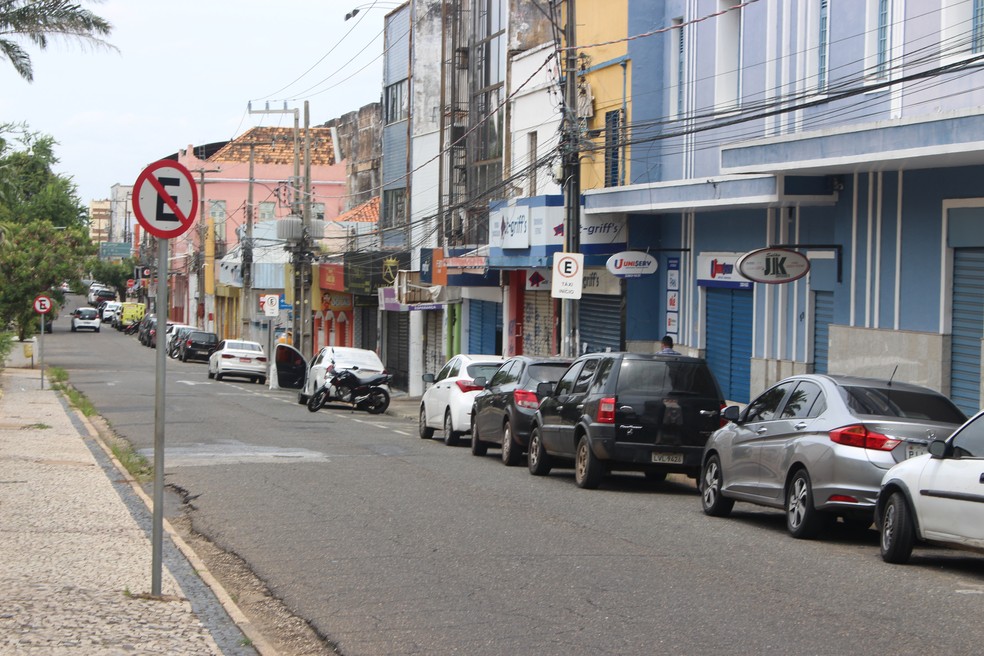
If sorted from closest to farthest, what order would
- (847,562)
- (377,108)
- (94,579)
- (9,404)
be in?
(94,579) → (847,562) → (9,404) → (377,108)

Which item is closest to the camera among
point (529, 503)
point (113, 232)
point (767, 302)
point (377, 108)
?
point (529, 503)

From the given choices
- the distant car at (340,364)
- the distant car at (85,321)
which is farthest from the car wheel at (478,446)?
the distant car at (85,321)

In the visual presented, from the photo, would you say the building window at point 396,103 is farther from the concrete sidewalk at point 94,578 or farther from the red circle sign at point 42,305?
the concrete sidewalk at point 94,578

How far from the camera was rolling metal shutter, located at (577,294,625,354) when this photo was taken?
2959 centimetres

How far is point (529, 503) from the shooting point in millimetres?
14648

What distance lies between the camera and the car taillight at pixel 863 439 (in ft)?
37.8

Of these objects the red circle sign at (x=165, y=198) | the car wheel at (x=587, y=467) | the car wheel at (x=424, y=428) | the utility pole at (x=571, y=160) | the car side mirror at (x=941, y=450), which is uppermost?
the utility pole at (x=571, y=160)

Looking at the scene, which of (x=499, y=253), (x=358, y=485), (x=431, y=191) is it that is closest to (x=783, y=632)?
(x=358, y=485)

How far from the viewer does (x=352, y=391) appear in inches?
1284

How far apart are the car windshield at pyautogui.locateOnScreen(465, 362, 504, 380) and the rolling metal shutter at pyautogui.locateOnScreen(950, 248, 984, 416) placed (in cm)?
885

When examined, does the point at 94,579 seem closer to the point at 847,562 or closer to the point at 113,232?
the point at 847,562

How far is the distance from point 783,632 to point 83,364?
54446mm

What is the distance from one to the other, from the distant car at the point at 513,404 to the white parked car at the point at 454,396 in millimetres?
1829

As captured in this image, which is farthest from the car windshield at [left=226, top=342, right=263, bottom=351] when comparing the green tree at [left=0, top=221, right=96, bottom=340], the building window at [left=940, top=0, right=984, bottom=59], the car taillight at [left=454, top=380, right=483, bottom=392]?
the building window at [left=940, top=0, right=984, bottom=59]
